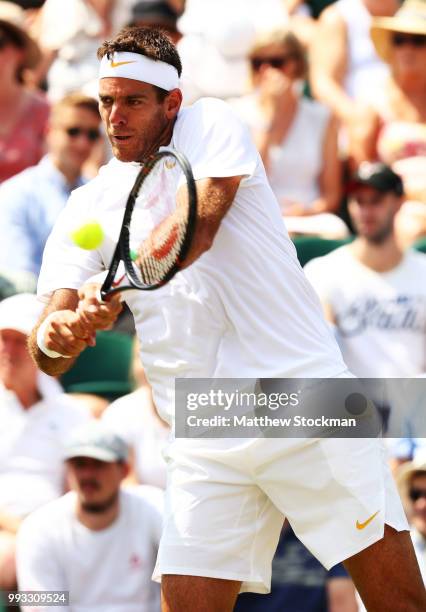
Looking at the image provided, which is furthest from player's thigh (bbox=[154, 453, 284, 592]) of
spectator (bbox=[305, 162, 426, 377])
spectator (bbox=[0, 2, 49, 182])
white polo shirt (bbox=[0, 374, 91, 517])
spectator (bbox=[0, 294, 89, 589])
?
spectator (bbox=[0, 2, 49, 182])

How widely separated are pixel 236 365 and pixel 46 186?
10.3ft

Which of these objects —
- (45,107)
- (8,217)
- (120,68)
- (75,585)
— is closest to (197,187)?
(120,68)

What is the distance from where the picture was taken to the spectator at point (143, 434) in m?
5.50

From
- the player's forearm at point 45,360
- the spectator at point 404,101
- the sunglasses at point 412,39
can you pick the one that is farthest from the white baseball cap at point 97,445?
the sunglasses at point 412,39

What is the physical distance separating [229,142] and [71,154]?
3.24 meters

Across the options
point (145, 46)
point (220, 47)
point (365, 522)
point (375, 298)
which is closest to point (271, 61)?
point (220, 47)

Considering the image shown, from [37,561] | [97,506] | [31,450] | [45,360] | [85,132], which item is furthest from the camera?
[85,132]

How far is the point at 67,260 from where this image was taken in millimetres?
3832

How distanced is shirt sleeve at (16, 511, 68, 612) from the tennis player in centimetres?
142

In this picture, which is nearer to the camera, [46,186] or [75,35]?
[46,186]

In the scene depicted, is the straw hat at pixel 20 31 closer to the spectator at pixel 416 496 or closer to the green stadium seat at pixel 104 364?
the green stadium seat at pixel 104 364

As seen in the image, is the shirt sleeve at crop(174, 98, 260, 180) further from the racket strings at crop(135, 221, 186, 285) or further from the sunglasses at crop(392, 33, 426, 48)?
the sunglasses at crop(392, 33, 426, 48)

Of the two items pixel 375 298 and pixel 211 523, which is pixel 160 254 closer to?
pixel 211 523

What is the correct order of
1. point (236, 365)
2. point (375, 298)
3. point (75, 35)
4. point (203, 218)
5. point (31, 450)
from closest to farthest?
point (203, 218), point (236, 365), point (31, 450), point (375, 298), point (75, 35)
